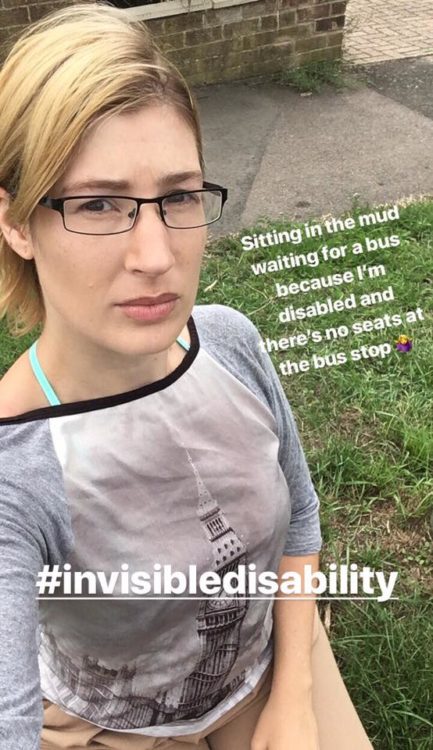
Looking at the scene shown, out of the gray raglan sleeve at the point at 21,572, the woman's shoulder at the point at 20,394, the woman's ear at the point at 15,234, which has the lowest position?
the gray raglan sleeve at the point at 21,572

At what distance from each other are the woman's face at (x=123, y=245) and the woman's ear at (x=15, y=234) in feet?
0.06

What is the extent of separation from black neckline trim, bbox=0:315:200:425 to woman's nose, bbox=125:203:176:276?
25 centimetres

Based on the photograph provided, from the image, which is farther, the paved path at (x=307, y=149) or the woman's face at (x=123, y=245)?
the paved path at (x=307, y=149)

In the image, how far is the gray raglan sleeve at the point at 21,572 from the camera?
1.02 metres

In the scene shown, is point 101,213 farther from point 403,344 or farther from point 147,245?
point 403,344

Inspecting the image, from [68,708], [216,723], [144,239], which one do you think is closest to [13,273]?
[144,239]

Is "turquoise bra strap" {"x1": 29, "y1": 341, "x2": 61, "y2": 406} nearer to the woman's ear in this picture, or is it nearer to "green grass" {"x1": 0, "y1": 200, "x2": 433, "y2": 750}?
the woman's ear

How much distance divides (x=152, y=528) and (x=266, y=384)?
0.40 meters

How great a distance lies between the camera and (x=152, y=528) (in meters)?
1.34

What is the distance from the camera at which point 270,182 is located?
198 inches

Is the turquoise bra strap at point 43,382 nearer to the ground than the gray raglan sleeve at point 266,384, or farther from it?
farther from it

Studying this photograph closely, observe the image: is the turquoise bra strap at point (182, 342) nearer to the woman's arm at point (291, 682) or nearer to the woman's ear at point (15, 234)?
the woman's ear at point (15, 234)

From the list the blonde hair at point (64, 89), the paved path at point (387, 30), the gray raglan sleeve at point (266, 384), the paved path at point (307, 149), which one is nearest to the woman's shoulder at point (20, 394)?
the blonde hair at point (64, 89)

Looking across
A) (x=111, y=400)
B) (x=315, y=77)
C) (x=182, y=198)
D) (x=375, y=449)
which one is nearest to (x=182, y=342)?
(x=111, y=400)
